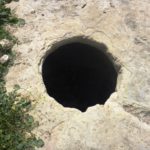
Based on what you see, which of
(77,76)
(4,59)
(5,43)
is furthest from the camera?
(77,76)

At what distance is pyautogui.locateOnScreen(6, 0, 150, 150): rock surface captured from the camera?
465 centimetres

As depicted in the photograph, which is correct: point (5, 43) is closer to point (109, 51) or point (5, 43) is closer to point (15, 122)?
point (15, 122)

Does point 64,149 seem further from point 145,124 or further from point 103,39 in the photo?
point 103,39

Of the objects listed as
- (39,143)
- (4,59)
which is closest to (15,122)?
(39,143)

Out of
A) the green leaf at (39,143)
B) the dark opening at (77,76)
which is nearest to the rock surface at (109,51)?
the green leaf at (39,143)

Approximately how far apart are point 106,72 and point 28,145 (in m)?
2.04

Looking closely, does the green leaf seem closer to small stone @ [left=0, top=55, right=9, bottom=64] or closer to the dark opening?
small stone @ [left=0, top=55, right=9, bottom=64]

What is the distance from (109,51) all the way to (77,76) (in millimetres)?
1934

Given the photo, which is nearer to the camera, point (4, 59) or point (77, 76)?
point (4, 59)

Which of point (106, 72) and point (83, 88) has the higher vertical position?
point (106, 72)

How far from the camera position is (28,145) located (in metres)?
4.57

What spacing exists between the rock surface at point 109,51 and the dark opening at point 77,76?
2.21ft

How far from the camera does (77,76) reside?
23.3 feet

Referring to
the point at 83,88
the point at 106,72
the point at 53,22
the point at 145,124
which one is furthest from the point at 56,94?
the point at 145,124
